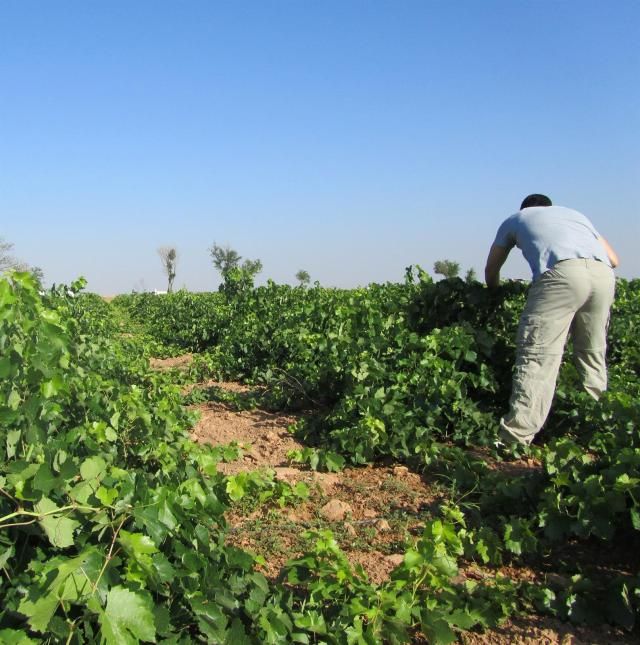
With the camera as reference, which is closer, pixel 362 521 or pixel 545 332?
pixel 362 521

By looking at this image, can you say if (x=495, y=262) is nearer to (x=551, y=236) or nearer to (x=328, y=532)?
(x=551, y=236)

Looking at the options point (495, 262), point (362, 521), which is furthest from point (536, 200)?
point (362, 521)

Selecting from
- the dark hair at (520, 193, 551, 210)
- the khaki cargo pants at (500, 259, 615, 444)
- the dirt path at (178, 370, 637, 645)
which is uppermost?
the dark hair at (520, 193, 551, 210)

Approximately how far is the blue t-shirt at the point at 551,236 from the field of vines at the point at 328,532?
0.80 m

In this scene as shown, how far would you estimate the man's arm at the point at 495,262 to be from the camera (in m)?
5.13

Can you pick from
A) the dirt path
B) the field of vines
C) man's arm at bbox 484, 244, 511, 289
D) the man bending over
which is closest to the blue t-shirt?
the man bending over

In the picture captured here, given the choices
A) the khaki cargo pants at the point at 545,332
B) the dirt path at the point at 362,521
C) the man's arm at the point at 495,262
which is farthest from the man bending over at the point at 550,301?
the dirt path at the point at 362,521

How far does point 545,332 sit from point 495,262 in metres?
0.83

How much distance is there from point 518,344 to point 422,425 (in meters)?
0.92

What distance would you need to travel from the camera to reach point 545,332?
15.1 ft

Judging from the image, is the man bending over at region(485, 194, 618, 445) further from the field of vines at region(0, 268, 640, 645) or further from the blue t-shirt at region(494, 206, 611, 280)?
the field of vines at region(0, 268, 640, 645)

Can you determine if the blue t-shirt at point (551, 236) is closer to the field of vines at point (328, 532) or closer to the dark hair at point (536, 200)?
the dark hair at point (536, 200)

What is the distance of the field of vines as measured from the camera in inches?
73.9

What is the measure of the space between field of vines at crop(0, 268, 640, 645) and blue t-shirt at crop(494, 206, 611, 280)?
80 centimetres
